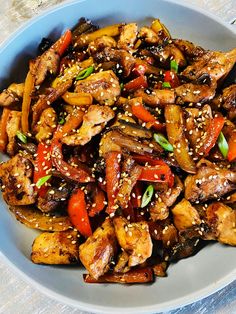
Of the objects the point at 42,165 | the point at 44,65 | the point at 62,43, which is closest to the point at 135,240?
the point at 42,165

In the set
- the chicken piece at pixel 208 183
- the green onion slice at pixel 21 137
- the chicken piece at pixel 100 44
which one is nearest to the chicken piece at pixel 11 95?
the green onion slice at pixel 21 137

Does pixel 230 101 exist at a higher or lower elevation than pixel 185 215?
higher

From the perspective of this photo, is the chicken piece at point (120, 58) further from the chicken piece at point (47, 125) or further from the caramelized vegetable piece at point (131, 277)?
the caramelized vegetable piece at point (131, 277)

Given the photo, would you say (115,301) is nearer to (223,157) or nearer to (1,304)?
(1,304)

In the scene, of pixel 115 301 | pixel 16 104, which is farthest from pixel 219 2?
pixel 115 301

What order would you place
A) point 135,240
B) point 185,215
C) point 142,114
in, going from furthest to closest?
1. point 142,114
2. point 185,215
3. point 135,240

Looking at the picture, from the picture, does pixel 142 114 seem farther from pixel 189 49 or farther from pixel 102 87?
pixel 189 49

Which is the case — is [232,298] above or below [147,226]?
below
